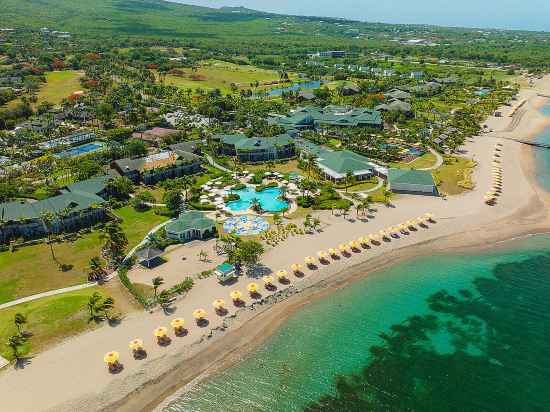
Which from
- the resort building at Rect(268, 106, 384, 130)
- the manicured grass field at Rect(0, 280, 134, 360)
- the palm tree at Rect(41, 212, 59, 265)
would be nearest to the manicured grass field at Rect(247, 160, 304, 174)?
the resort building at Rect(268, 106, 384, 130)

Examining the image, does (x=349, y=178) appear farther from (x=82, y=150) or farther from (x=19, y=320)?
(x=82, y=150)

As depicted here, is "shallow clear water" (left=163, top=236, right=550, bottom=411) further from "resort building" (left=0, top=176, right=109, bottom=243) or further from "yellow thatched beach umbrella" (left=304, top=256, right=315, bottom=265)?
"resort building" (left=0, top=176, right=109, bottom=243)

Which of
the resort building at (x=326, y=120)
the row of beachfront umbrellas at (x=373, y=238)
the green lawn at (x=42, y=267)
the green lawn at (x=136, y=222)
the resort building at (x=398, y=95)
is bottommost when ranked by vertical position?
the green lawn at (x=42, y=267)

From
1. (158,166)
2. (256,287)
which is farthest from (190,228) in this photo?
(158,166)

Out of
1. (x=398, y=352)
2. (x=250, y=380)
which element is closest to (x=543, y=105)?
(x=398, y=352)

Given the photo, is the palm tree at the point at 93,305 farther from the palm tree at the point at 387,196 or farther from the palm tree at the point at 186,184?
the palm tree at the point at 387,196

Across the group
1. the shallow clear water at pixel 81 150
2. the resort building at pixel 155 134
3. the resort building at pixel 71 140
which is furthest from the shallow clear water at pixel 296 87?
the shallow clear water at pixel 81 150

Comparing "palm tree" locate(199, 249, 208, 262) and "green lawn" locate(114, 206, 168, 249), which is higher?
"palm tree" locate(199, 249, 208, 262)
